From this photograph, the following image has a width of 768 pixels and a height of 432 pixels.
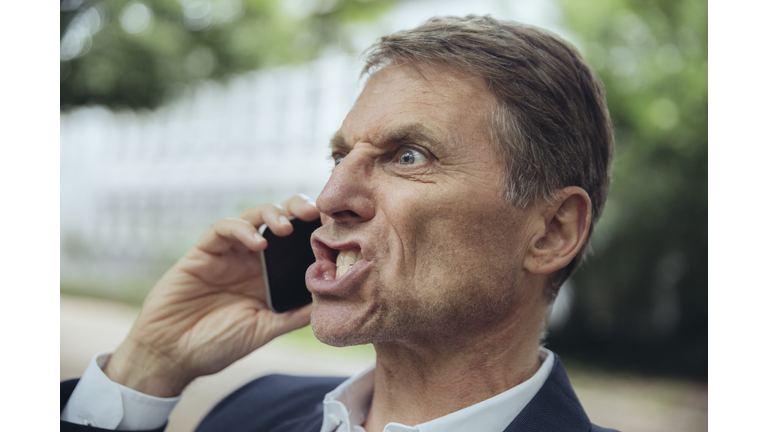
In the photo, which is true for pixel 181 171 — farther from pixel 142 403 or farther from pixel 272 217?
pixel 272 217

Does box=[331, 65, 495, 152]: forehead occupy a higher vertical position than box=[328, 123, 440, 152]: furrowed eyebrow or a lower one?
higher

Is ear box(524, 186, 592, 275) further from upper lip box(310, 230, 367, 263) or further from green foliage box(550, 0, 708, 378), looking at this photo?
green foliage box(550, 0, 708, 378)

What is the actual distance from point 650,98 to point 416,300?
5.31 m

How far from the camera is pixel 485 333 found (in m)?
1.59

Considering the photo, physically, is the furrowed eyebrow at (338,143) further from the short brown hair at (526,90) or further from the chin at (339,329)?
the chin at (339,329)

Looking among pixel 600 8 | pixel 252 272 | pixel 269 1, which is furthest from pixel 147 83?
pixel 600 8

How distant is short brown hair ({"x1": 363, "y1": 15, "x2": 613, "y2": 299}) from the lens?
62.0 inches

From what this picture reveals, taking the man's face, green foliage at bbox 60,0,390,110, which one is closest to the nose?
the man's face

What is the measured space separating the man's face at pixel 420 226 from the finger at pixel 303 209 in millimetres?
270

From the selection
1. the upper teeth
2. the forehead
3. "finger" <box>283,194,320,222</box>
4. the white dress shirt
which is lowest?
the white dress shirt

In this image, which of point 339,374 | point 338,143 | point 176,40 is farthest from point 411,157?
point 176,40

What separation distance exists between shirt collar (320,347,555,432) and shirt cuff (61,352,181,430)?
0.60 metres

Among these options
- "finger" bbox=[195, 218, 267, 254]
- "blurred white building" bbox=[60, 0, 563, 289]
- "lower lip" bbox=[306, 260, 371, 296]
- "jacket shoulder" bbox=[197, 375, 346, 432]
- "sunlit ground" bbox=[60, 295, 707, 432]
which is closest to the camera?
"lower lip" bbox=[306, 260, 371, 296]

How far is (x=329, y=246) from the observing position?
1.55m
